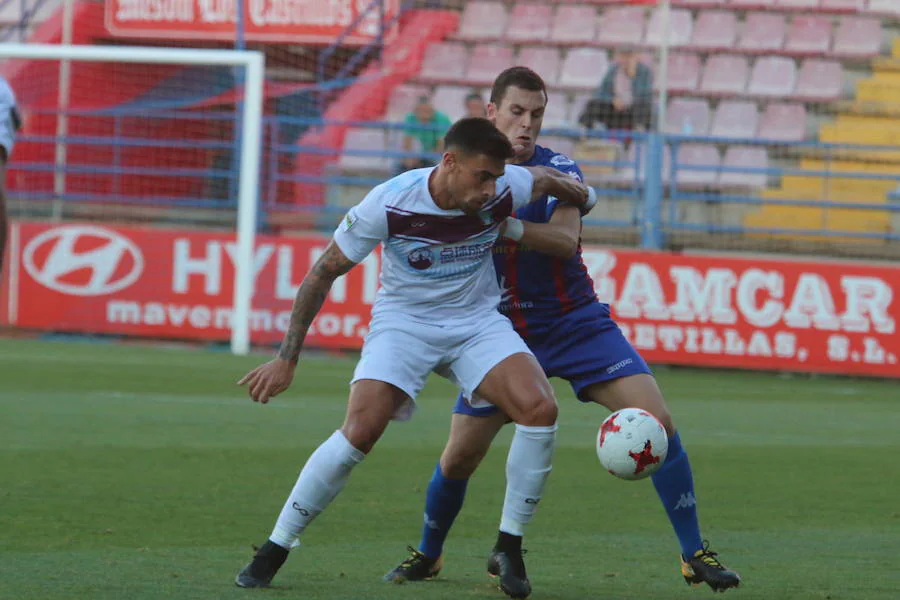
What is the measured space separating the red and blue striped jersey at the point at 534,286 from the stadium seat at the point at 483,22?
15.7m

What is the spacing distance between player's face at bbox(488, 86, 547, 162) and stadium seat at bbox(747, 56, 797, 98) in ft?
46.4

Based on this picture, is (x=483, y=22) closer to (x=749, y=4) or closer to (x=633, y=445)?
(x=749, y=4)

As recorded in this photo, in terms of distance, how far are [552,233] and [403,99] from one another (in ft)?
50.0

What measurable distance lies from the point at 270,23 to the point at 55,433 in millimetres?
11529

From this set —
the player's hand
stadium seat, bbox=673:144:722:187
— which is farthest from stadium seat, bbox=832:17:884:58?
the player's hand

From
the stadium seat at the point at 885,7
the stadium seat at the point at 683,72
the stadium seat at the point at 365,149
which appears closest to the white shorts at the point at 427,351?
the stadium seat at the point at 365,149

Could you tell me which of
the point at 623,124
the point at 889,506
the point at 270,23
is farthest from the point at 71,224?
the point at 889,506

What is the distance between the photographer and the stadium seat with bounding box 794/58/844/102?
1958 cm

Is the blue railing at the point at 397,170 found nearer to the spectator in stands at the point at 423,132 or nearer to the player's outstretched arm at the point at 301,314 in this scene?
the spectator in stands at the point at 423,132

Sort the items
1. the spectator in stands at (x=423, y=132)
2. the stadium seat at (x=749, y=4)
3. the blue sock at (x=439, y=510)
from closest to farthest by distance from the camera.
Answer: the blue sock at (x=439, y=510) < the spectator in stands at (x=423, y=132) < the stadium seat at (x=749, y=4)

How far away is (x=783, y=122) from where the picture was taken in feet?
63.5

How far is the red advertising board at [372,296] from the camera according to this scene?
15547 millimetres

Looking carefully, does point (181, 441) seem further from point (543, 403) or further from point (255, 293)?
point (255, 293)

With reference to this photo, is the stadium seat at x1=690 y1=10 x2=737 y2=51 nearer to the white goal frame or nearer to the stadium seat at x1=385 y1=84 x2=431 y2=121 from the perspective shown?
the stadium seat at x1=385 y1=84 x2=431 y2=121
